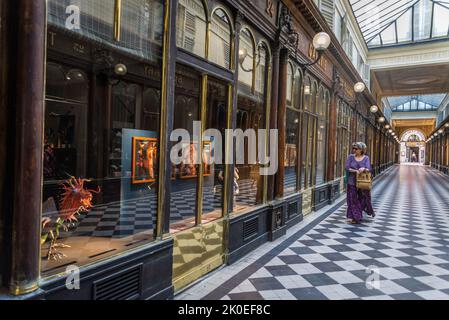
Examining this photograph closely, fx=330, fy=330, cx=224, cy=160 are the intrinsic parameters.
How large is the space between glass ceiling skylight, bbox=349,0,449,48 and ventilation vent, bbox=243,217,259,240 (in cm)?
1503

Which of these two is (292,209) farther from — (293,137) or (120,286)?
(120,286)

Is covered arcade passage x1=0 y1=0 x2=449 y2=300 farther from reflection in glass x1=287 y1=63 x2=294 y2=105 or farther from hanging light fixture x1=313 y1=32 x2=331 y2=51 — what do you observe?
reflection in glass x1=287 y1=63 x2=294 y2=105

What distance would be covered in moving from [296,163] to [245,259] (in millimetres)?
3647

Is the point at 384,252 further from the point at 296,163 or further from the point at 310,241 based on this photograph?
the point at 296,163

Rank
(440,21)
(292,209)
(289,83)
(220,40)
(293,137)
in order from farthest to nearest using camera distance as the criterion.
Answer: (440,21) < (293,137) < (292,209) < (289,83) < (220,40)

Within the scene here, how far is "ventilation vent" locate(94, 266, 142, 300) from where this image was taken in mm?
2723

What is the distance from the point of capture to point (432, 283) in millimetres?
4176

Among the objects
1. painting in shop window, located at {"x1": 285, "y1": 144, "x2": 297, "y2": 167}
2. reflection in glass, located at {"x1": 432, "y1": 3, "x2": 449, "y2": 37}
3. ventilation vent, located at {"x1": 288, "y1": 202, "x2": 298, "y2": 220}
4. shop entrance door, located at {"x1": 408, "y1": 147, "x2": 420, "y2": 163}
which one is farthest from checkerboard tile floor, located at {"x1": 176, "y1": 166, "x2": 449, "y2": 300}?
shop entrance door, located at {"x1": 408, "y1": 147, "x2": 420, "y2": 163}

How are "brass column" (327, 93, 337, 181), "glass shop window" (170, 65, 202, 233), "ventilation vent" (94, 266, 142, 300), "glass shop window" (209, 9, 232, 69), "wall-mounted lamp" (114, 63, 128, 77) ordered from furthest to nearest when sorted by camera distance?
"brass column" (327, 93, 337, 181) < "wall-mounted lamp" (114, 63, 128, 77) < "glass shop window" (209, 9, 232, 69) < "glass shop window" (170, 65, 202, 233) < "ventilation vent" (94, 266, 142, 300)

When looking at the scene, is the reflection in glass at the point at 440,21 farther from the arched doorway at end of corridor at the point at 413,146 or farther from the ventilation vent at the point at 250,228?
the arched doorway at end of corridor at the point at 413,146

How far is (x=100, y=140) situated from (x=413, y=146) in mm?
72627

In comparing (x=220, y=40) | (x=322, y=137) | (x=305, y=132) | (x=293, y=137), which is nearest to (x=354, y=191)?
(x=305, y=132)

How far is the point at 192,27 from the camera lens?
13.3 feet
